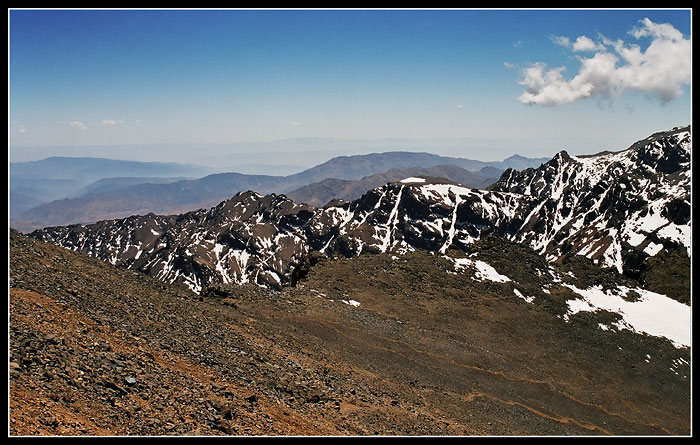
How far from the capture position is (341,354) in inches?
1761

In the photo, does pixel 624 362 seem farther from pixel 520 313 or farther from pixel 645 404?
pixel 520 313

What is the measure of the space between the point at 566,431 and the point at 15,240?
52.6m

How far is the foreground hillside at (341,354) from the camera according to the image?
2294 centimetres

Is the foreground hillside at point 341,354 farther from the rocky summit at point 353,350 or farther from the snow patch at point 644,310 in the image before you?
the snow patch at point 644,310

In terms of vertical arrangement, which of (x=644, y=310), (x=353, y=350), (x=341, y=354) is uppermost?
(x=341, y=354)

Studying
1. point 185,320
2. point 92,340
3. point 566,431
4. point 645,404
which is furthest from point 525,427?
point 92,340

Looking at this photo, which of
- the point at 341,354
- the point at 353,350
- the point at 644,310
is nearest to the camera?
the point at 341,354

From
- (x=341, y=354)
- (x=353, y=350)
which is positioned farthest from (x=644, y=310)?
(x=341, y=354)

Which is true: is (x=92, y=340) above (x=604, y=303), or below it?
above

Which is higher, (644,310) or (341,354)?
(341,354)

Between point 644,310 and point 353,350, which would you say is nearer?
point 353,350

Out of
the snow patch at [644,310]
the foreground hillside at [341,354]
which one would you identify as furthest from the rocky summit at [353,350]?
the snow patch at [644,310]

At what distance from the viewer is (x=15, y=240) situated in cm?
3984

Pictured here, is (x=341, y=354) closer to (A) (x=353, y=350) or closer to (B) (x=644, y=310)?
(A) (x=353, y=350)
